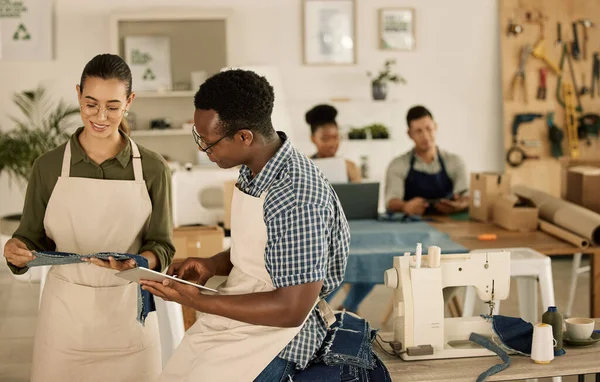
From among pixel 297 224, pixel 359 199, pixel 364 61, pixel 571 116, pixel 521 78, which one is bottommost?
pixel 359 199

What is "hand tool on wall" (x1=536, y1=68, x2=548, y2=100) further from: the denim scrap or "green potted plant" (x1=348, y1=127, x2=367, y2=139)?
the denim scrap

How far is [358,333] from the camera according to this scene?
237 centimetres

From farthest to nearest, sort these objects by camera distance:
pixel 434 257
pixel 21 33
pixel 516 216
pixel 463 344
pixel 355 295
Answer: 1. pixel 21 33
2. pixel 355 295
3. pixel 516 216
4. pixel 463 344
5. pixel 434 257

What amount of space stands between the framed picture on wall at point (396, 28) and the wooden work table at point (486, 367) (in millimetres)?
5611

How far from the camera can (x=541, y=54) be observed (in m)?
7.82

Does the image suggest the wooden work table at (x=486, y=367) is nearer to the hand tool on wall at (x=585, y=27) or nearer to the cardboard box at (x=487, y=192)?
the cardboard box at (x=487, y=192)

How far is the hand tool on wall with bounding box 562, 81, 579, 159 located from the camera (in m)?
7.93

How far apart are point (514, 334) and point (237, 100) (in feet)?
3.79

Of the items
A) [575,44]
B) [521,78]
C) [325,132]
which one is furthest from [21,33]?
[575,44]

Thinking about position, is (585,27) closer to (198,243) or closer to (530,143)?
(530,143)

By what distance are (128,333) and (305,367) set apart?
843 millimetres

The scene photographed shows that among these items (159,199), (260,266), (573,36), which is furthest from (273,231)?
(573,36)

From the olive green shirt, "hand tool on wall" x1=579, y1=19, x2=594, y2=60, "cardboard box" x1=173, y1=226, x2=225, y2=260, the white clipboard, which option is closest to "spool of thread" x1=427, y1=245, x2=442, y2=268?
the white clipboard

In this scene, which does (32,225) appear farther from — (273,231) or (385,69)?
(385,69)
